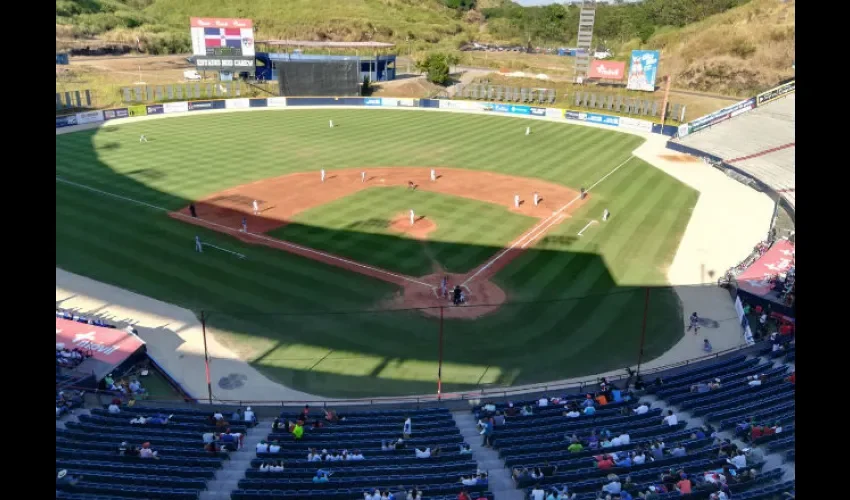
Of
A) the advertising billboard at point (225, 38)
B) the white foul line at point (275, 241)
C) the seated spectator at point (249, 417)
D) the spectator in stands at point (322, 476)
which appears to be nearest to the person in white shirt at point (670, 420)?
the spectator in stands at point (322, 476)

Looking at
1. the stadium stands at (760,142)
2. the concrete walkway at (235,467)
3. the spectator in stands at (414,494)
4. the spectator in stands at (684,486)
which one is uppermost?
the stadium stands at (760,142)

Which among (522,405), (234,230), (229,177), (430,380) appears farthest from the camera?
(229,177)

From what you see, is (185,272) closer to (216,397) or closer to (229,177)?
(216,397)

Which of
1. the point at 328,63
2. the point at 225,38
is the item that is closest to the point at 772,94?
the point at 328,63

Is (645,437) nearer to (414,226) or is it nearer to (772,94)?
(414,226)

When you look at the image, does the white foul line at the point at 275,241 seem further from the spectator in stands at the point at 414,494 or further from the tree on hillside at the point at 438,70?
the tree on hillside at the point at 438,70
